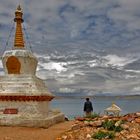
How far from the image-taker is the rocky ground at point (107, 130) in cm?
1266

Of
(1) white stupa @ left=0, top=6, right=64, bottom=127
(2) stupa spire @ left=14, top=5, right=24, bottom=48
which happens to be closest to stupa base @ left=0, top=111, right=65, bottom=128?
(1) white stupa @ left=0, top=6, right=64, bottom=127

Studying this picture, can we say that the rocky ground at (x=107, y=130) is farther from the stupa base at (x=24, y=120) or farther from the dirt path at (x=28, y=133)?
the stupa base at (x=24, y=120)

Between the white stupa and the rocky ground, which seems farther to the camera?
the white stupa

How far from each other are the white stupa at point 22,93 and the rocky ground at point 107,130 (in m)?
3.19

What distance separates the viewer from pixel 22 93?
57.2 ft

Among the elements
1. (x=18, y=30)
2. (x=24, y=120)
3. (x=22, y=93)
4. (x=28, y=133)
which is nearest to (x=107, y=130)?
(x=28, y=133)

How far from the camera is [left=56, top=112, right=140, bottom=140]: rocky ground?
12.7 meters

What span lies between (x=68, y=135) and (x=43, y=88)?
18.4 ft

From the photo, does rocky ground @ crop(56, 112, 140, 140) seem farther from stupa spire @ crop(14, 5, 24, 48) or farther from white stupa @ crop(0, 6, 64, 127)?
stupa spire @ crop(14, 5, 24, 48)

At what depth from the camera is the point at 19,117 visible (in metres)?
16.8

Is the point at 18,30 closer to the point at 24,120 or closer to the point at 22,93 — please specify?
the point at 22,93

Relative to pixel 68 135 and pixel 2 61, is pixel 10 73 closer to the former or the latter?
pixel 2 61

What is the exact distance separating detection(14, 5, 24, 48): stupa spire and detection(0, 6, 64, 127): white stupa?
6 cm

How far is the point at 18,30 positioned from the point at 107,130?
29.6 ft
